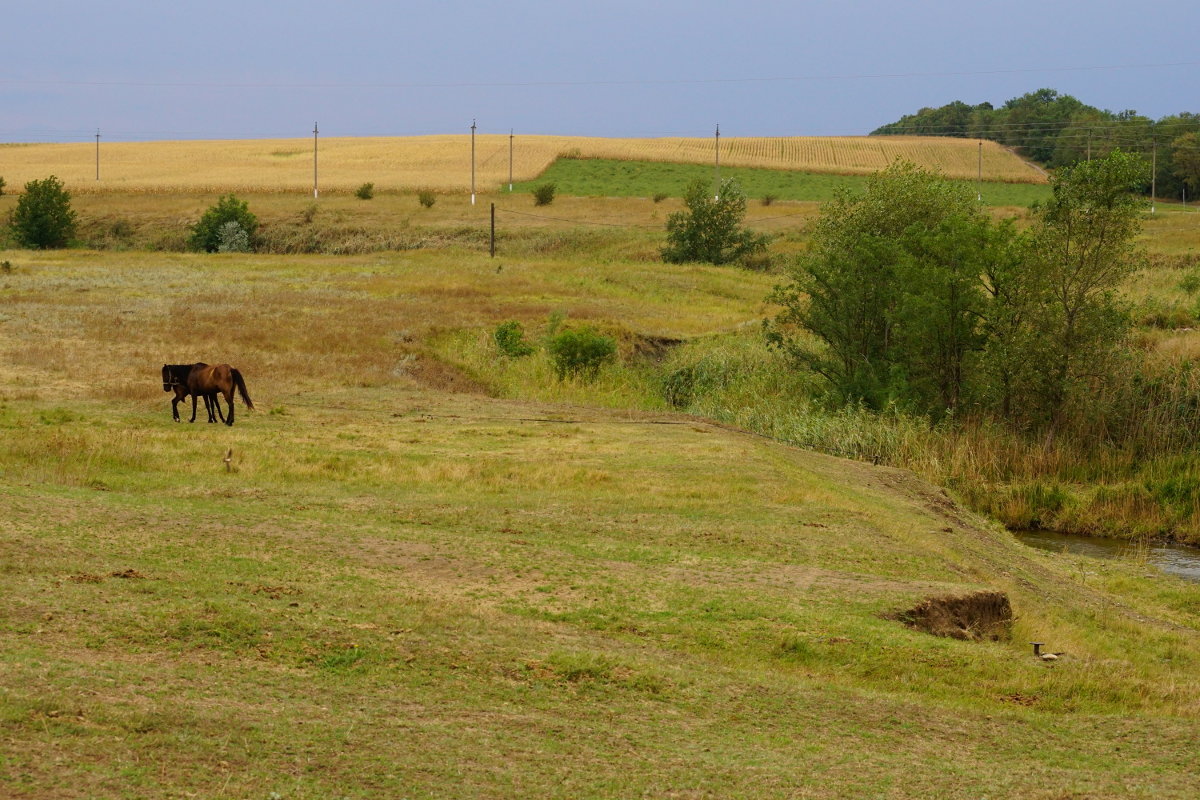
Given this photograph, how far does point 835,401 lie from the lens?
38.6m

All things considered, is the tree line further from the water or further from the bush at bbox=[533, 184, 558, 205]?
the bush at bbox=[533, 184, 558, 205]

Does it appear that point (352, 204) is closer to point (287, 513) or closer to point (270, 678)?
point (287, 513)

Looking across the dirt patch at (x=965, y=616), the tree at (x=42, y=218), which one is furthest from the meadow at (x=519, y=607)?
the tree at (x=42, y=218)

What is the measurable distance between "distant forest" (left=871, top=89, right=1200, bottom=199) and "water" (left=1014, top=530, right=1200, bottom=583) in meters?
71.9

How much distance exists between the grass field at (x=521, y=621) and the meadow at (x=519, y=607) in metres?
0.05

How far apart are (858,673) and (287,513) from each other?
8.45m

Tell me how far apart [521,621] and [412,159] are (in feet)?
434

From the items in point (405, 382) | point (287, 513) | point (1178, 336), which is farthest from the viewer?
point (1178, 336)

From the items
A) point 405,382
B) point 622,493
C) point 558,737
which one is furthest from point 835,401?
point 558,737

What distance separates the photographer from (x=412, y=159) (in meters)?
140

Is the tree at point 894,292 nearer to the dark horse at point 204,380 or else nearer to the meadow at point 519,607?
the meadow at point 519,607

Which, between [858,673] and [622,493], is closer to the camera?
[858,673]

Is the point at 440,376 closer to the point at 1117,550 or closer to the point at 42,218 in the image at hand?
the point at 1117,550

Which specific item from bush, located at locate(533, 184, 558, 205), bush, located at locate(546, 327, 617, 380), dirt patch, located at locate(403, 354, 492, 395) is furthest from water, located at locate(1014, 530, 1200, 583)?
bush, located at locate(533, 184, 558, 205)
